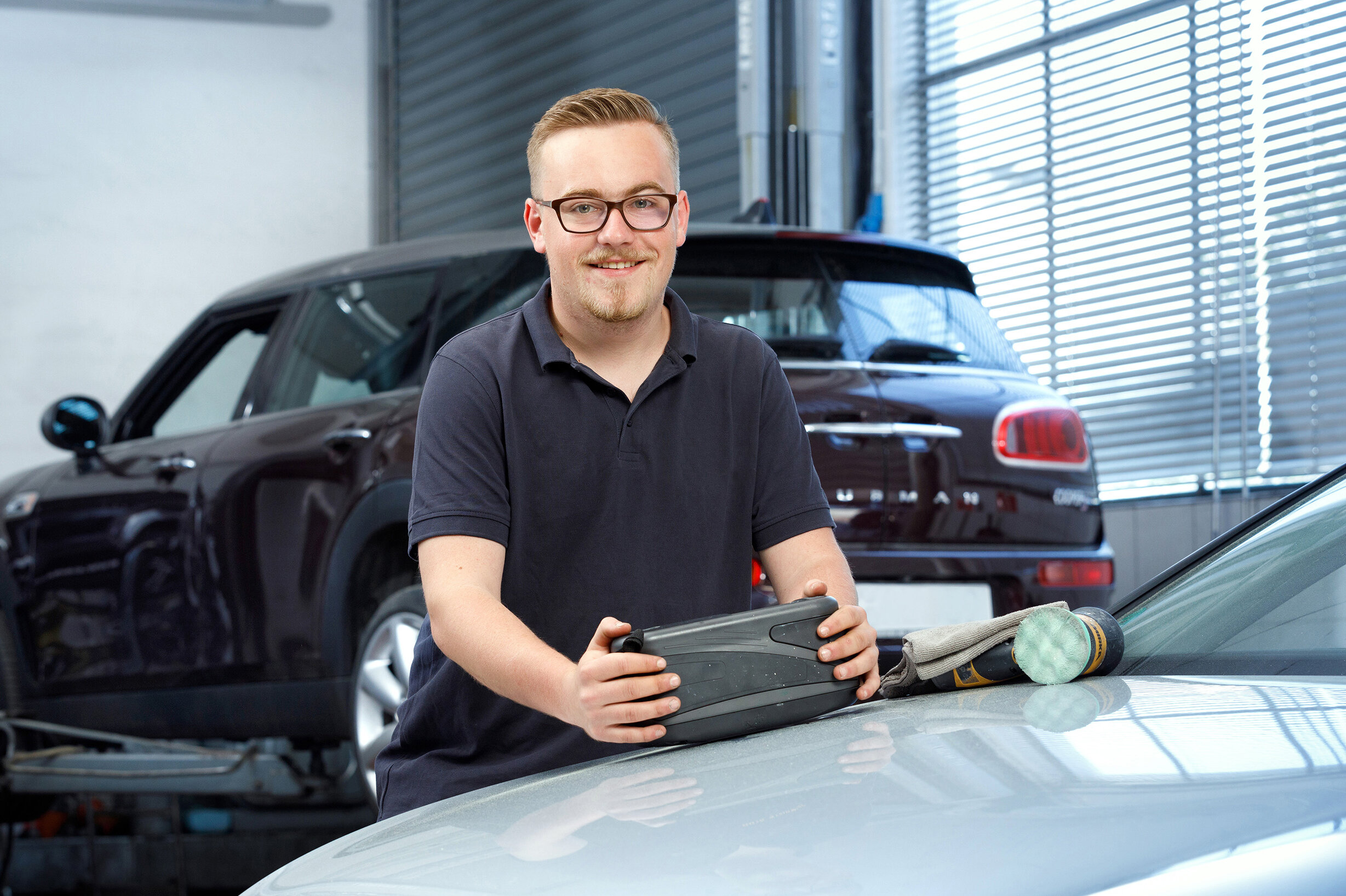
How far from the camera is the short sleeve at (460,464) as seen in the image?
68.4 inches

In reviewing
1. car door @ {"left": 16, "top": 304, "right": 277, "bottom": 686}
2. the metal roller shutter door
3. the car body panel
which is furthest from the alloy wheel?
the metal roller shutter door

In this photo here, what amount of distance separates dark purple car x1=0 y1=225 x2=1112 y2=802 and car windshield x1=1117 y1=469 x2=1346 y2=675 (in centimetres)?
134

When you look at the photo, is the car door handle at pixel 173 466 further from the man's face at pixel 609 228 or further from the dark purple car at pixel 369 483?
the man's face at pixel 609 228

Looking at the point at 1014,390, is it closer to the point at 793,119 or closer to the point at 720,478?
the point at 720,478

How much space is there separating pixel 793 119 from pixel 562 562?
461 centimetres

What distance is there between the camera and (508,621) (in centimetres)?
162

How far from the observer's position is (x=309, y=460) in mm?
3879

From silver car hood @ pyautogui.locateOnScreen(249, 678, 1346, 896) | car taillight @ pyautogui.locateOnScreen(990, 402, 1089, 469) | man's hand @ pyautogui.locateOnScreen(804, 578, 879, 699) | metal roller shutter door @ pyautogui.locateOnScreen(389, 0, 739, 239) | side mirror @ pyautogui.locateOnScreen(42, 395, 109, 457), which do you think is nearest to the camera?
silver car hood @ pyautogui.locateOnScreen(249, 678, 1346, 896)

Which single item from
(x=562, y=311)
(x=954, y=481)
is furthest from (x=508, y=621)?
(x=954, y=481)

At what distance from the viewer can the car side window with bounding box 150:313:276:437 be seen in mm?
4559

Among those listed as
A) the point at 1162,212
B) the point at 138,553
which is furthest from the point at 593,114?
the point at 1162,212

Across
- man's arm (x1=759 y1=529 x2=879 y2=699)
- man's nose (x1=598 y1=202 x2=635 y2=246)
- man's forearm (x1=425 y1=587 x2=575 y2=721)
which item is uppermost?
man's nose (x1=598 y1=202 x2=635 y2=246)

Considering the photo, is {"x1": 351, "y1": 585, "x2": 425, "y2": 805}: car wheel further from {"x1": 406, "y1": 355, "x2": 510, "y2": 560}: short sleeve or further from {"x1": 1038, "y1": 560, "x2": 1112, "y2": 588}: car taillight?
{"x1": 406, "y1": 355, "x2": 510, "y2": 560}: short sleeve

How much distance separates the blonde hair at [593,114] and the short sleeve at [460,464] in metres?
0.29
